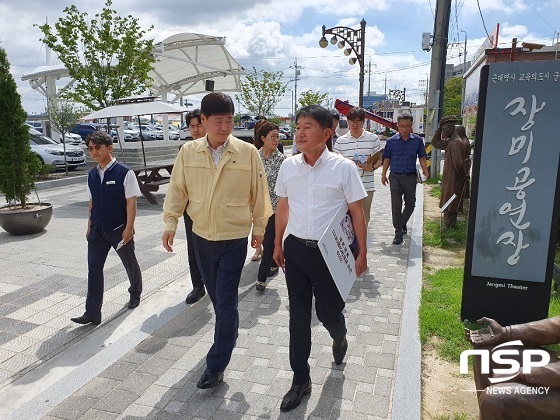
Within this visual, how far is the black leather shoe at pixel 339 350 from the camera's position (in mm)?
3244

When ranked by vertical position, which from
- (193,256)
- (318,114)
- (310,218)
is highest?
(318,114)

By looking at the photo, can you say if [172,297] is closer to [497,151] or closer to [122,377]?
[122,377]

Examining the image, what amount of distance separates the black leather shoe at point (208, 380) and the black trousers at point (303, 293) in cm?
55

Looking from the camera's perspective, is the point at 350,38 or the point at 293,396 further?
the point at 350,38

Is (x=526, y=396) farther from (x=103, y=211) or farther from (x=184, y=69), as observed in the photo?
(x=184, y=69)

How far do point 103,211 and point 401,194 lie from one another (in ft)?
14.2

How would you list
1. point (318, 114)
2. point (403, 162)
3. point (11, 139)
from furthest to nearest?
1. point (11, 139)
2. point (403, 162)
3. point (318, 114)

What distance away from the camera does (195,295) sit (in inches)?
183

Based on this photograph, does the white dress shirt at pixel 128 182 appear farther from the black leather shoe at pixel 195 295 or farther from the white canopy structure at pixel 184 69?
the white canopy structure at pixel 184 69

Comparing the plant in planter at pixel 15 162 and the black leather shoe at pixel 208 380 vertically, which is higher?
the plant in planter at pixel 15 162

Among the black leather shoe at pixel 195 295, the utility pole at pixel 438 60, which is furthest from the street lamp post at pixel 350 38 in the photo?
the black leather shoe at pixel 195 295

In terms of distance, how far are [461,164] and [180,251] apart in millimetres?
4507
